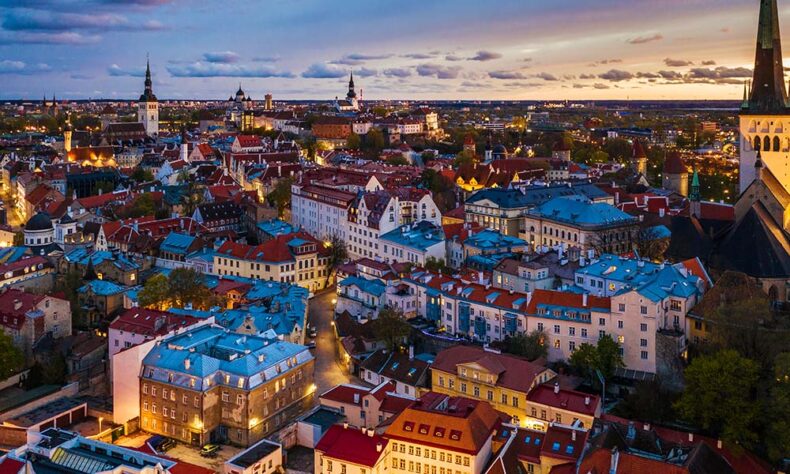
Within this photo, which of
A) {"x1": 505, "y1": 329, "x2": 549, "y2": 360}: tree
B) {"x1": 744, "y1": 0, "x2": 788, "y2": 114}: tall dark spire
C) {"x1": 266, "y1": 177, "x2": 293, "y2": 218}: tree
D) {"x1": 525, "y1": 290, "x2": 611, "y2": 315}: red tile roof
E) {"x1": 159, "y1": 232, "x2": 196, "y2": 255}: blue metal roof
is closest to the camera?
{"x1": 505, "y1": 329, "x2": 549, "y2": 360}: tree

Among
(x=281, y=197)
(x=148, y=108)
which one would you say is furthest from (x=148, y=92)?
(x=281, y=197)

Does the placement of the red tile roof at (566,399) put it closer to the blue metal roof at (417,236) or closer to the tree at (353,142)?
the blue metal roof at (417,236)

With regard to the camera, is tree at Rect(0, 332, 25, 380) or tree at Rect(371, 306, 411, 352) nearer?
tree at Rect(0, 332, 25, 380)

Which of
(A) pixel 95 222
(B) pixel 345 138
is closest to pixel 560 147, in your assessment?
(B) pixel 345 138

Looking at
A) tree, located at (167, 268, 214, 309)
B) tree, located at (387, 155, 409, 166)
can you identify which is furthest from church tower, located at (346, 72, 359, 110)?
tree, located at (167, 268, 214, 309)

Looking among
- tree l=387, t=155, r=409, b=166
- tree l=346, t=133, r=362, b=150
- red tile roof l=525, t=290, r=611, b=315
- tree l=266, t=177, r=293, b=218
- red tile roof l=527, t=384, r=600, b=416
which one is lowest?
red tile roof l=527, t=384, r=600, b=416

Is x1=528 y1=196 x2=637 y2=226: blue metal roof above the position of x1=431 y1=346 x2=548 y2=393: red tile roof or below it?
above

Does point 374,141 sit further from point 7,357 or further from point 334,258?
point 7,357

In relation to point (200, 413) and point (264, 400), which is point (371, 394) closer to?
point (264, 400)

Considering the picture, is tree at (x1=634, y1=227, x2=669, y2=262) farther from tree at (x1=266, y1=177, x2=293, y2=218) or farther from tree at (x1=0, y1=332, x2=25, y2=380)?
tree at (x1=0, y1=332, x2=25, y2=380)
